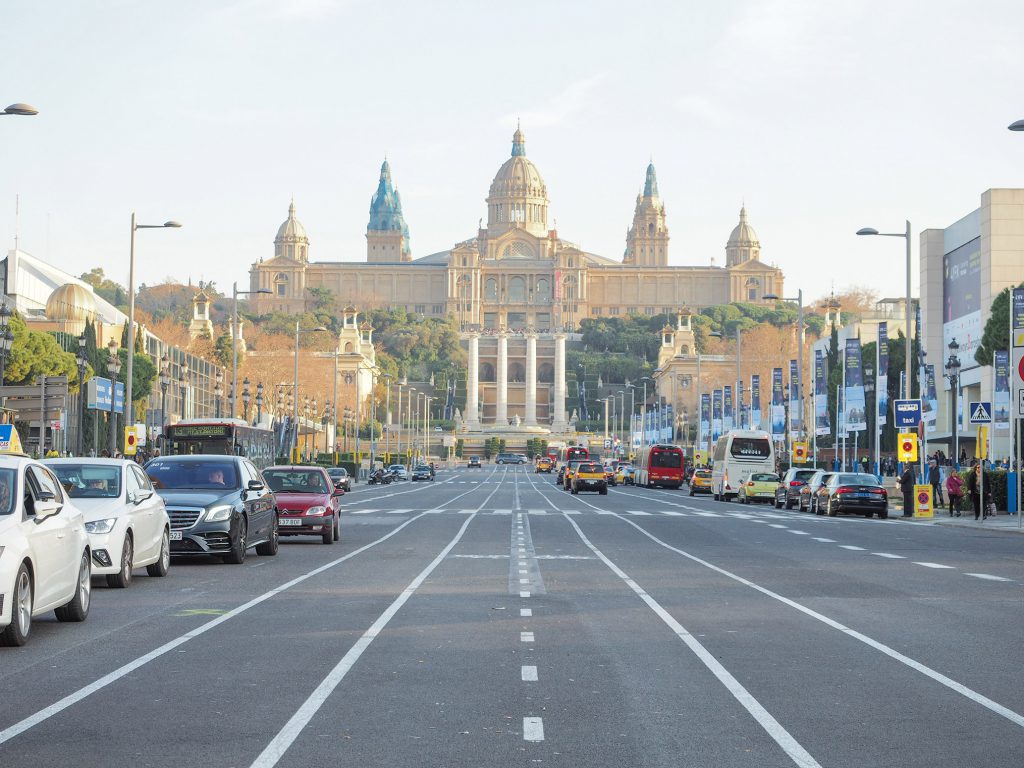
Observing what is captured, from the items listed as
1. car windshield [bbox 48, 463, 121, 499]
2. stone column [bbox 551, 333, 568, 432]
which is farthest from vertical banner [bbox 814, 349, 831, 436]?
stone column [bbox 551, 333, 568, 432]

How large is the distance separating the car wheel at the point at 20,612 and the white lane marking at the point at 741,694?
540 cm

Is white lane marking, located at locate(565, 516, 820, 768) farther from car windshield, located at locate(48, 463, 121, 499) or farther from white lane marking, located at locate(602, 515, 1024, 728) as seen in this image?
car windshield, located at locate(48, 463, 121, 499)

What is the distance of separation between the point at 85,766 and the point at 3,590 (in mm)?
4301

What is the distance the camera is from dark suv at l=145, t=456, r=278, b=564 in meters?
21.1

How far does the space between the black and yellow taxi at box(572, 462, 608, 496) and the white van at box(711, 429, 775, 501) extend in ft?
21.6

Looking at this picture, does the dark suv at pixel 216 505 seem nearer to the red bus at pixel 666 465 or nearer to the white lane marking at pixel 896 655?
the white lane marking at pixel 896 655

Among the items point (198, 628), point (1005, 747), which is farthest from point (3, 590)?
point (1005, 747)

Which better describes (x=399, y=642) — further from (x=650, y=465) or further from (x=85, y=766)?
(x=650, y=465)

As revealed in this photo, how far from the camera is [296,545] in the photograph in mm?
27141

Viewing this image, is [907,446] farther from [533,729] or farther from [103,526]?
[533,729]

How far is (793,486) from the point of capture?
2090 inches

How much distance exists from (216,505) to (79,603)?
7290 mm

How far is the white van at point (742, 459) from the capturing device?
63562 millimetres

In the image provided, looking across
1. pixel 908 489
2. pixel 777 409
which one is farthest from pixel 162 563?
pixel 777 409
